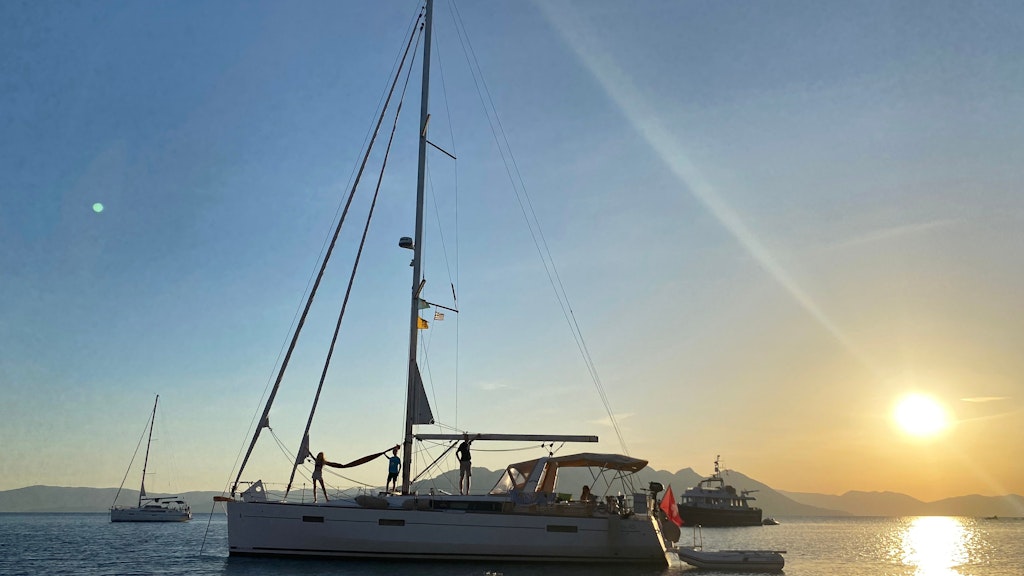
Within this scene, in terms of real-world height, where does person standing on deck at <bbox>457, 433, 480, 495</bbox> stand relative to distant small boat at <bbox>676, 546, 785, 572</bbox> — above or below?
above

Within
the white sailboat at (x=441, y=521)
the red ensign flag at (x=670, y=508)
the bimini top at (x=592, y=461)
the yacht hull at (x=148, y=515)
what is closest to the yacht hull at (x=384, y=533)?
the white sailboat at (x=441, y=521)

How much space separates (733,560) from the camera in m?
28.6

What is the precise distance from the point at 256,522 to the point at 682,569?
16363mm

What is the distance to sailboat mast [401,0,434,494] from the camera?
2505 cm

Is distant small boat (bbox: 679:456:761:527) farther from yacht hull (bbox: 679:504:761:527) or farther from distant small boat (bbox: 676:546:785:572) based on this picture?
distant small boat (bbox: 676:546:785:572)

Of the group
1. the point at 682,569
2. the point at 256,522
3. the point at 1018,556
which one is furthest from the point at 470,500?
the point at 1018,556

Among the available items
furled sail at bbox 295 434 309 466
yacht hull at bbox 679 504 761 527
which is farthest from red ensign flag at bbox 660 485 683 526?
yacht hull at bbox 679 504 761 527

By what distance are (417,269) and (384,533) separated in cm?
977

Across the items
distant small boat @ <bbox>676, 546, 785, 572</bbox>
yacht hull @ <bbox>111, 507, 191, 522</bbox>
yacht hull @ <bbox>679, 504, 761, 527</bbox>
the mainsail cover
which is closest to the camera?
the mainsail cover

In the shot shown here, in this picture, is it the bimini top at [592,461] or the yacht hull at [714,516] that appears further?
the yacht hull at [714,516]

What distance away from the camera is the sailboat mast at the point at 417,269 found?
25047mm

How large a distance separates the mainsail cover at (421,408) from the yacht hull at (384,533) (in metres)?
3.32

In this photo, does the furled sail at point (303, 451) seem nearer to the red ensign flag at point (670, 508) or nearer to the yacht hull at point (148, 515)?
the red ensign flag at point (670, 508)

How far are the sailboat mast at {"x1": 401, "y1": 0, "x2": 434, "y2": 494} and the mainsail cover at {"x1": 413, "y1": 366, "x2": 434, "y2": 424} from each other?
Answer: 78 millimetres
